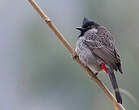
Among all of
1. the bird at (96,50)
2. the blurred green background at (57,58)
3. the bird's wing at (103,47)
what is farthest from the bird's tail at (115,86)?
the blurred green background at (57,58)

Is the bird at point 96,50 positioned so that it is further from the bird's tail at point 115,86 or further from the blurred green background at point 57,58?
the blurred green background at point 57,58

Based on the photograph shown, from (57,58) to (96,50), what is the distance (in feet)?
6.44

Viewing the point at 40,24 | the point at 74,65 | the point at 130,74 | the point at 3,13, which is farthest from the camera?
the point at 3,13

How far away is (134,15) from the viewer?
22.4 feet

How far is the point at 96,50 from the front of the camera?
475 cm

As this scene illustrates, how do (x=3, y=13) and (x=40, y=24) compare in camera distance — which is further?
(x=3, y=13)

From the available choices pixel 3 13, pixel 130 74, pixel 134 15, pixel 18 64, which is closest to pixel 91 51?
pixel 130 74

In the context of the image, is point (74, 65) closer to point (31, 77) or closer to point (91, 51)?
point (31, 77)

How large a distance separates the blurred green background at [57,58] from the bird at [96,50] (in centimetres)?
90

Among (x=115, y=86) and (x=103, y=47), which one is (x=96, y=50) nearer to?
(x=103, y=47)

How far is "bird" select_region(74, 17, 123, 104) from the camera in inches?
179

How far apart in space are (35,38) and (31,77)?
0.63 m

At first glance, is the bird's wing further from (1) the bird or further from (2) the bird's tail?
(2) the bird's tail

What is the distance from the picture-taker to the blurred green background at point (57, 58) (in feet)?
20.6
